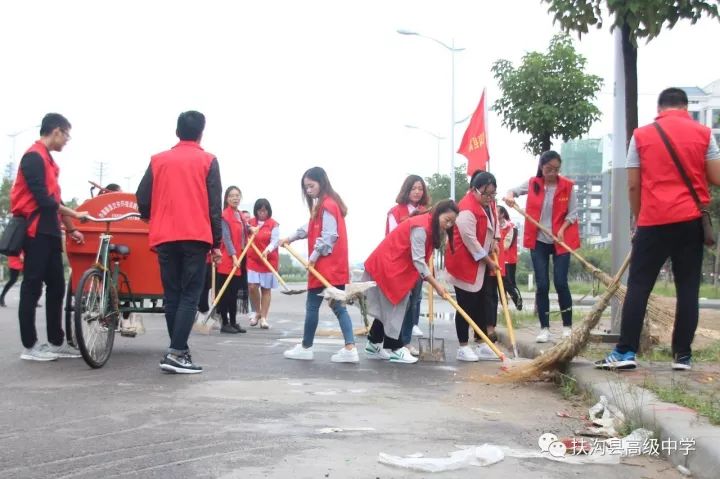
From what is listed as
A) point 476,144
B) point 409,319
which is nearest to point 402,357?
point 409,319

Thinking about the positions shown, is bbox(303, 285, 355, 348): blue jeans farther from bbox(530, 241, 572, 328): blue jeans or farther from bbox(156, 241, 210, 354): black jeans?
bbox(530, 241, 572, 328): blue jeans

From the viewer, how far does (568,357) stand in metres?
6.53

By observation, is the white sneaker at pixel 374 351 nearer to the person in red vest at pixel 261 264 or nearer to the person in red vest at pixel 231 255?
the person in red vest at pixel 231 255

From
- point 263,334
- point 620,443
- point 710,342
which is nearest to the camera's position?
point 620,443

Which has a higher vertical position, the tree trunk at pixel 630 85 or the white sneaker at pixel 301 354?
the tree trunk at pixel 630 85

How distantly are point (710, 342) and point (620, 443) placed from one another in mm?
4570

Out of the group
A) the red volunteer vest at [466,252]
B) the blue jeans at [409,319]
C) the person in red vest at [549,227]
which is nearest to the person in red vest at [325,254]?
the blue jeans at [409,319]

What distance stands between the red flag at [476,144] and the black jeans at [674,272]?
23.7ft

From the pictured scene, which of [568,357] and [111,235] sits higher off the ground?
[111,235]

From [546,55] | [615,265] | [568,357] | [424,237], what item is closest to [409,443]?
[568,357]

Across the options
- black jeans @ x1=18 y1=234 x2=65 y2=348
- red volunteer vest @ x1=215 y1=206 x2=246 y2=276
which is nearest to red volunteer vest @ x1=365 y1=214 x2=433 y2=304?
black jeans @ x1=18 y1=234 x2=65 y2=348

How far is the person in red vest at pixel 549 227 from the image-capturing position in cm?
895

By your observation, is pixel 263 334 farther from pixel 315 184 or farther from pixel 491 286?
pixel 315 184

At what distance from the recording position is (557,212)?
9.05 meters
